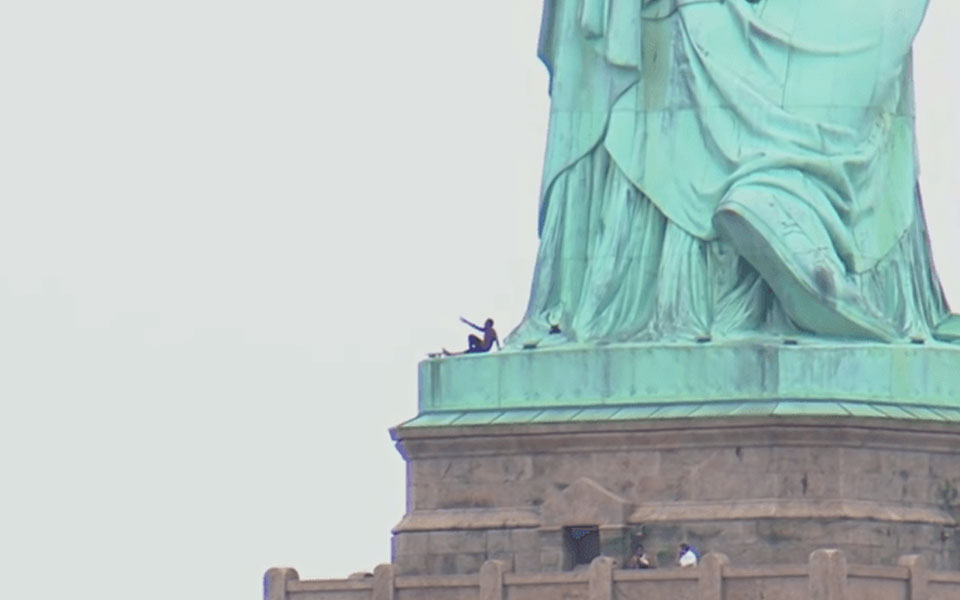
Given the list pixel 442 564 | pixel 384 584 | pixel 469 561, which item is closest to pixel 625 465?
pixel 469 561

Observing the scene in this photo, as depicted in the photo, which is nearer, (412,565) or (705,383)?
(705,383)

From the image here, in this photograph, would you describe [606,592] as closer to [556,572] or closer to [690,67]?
[556,572]

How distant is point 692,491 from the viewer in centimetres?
5619

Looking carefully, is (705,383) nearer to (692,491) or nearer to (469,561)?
(692,491)

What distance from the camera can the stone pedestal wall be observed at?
55.8 metres

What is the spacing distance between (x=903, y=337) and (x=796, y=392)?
154cm

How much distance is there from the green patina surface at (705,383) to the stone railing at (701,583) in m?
1.88

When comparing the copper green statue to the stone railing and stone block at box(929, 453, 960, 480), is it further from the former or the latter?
the stone railing

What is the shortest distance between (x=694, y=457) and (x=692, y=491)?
13.9 inches

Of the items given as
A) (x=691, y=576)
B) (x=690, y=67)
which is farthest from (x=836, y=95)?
(x=691, y=576)

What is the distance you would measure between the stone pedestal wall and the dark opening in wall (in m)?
0.07

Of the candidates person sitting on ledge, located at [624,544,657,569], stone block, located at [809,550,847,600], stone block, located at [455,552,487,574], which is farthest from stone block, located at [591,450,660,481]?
stone block, located at [809,550,847,600]

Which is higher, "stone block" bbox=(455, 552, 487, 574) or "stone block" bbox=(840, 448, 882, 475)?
"stone block" bbox=(840, 448, 882, 475)

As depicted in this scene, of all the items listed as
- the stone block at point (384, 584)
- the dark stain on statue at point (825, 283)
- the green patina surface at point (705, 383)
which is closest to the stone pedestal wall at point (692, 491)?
the green patina surface at point (705, 383)
